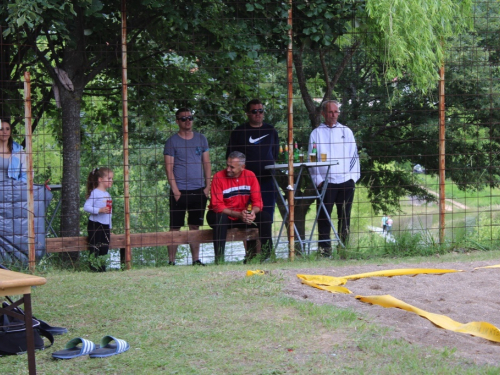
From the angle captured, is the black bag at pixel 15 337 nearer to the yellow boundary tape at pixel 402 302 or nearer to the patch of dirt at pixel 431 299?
the patch of dirt at pixel 431 299

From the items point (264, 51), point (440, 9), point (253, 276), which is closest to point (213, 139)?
point (264, 51)

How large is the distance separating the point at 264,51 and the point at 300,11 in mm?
727

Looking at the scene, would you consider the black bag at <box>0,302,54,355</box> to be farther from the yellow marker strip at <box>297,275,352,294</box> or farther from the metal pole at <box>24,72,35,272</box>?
the metal pole at <box>24,72,35,272</box>

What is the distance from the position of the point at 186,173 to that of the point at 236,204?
2.70 feet

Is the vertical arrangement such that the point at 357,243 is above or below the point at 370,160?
below

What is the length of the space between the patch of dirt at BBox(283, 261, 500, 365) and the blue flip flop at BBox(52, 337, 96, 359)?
210cm

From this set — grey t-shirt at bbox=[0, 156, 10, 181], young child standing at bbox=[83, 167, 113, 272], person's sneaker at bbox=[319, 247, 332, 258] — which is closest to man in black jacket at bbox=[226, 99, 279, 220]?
person's sneaker at bbox=[319, 247, 332, 258]

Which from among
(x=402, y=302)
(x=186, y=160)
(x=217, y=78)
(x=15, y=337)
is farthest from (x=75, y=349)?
(x=217, y=78)

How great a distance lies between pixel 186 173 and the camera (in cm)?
970

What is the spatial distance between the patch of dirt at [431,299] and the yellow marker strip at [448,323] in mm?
70

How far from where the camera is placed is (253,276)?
285 inches

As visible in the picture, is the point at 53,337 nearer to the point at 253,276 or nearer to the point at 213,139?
the point at 253,276

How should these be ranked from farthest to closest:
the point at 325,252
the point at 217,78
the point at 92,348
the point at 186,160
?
the point at 217,78, the point at 186,160, the point at 325,252, the point at 92,348

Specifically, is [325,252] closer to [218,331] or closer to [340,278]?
[340,278]
